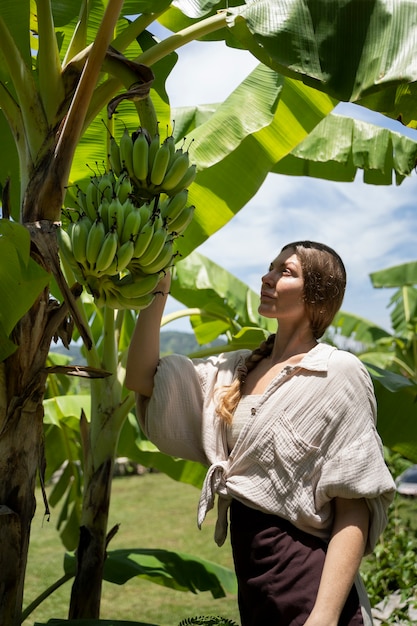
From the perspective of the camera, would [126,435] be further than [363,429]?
Yes

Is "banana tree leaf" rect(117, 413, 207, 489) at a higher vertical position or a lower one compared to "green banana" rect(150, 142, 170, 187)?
lower

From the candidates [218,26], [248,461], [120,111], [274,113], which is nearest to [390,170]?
[274,113]

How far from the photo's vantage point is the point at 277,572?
1599 millimetres

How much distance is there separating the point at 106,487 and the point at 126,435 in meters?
0.97

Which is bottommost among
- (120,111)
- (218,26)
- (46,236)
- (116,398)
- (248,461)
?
(116,398)

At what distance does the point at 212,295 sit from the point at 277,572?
2.43 metres

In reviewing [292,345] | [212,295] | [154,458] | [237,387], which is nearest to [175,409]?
[237,387]

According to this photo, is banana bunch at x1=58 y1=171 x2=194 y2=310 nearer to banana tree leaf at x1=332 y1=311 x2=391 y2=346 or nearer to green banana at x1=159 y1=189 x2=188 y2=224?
green banana at x1=159 y1=189 x2=188 y2=224

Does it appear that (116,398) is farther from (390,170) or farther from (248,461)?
(390,170)

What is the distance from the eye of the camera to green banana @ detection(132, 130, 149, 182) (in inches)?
60.0

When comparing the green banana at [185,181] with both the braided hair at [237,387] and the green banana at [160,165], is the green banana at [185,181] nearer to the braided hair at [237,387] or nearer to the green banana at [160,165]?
the green banana at [160,165]

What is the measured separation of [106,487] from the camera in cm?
241

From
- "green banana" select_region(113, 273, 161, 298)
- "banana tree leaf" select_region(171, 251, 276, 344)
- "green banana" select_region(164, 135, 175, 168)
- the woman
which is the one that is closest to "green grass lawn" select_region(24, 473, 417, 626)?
the woman

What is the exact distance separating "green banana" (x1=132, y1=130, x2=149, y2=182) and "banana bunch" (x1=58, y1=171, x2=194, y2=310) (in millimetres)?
30
